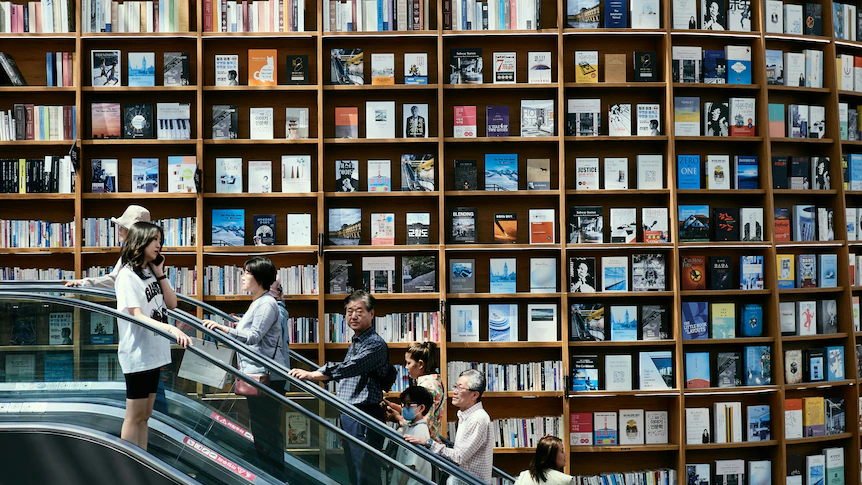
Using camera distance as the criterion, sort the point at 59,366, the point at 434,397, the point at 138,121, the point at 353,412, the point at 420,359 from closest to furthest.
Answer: the point at 59,366 → the point at 353,412 → the point at 434,397 → the point at 420,359 → the point at 138,121

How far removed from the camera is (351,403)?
4.05 metres

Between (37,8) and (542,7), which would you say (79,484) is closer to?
(37,8)

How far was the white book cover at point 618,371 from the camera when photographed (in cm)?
588

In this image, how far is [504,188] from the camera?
5953mm

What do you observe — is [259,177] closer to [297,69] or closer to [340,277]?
[297,69]

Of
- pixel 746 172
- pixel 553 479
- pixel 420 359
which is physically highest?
pixel 746 172

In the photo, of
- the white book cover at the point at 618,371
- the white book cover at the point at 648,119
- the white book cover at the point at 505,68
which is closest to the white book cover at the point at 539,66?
the white book cover at the point at 505,68

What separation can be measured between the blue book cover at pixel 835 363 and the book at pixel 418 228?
342 centimetres

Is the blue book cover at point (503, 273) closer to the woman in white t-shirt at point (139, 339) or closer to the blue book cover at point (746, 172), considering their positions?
the blue book cover at point (746, 172)

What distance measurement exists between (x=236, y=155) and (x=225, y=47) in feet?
2.83

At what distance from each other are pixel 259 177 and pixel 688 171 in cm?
343

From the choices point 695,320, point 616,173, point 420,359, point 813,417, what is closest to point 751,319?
point 695,320

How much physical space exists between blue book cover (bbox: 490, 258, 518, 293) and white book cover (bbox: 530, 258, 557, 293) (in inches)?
5.9

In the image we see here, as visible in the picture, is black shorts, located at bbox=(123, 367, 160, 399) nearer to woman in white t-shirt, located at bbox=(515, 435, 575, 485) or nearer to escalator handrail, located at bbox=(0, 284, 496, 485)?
escalator handrail, located at bbox=(0, 284, 496, 485)
